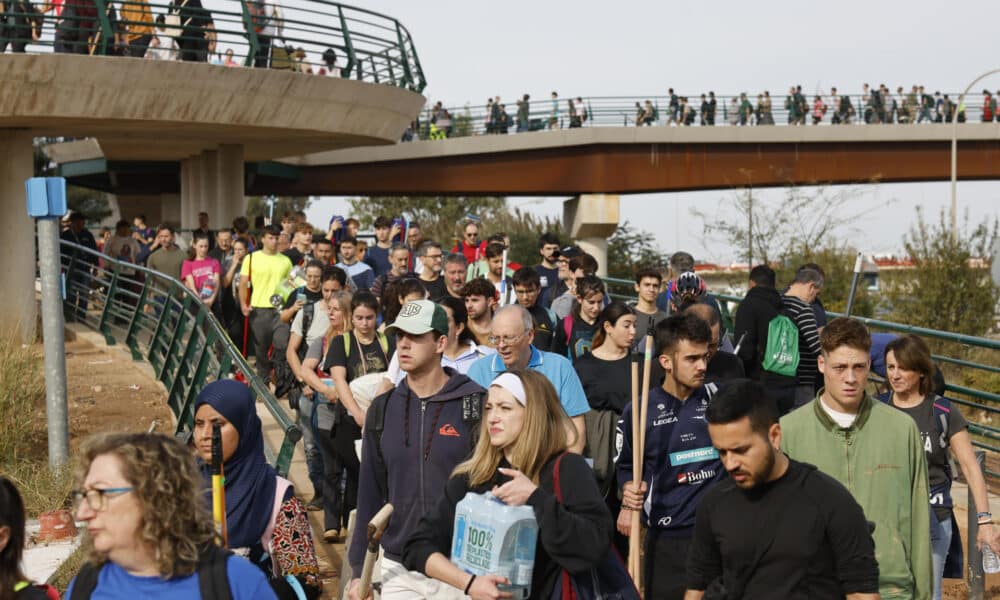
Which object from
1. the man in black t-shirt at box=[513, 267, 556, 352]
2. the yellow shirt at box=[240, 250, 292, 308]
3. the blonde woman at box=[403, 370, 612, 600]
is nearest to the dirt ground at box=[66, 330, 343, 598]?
the yellow shirt at box=[240, 250, 292, 308]

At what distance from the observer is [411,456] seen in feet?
17.6

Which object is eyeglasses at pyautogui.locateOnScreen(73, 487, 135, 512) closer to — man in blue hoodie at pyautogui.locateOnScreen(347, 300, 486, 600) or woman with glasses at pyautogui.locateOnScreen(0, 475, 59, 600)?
woman with glasses at pyautogui.locateOnScreen(0, 475, 59, 600)

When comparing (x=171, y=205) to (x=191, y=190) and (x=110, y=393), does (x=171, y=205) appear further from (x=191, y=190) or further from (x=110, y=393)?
(x=110, y=393)

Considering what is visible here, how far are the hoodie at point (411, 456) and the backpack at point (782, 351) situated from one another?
4.66 meters

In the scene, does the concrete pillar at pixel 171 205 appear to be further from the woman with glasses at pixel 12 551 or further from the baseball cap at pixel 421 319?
the woman with glasses at pixel 12 551

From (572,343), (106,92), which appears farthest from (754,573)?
(106,92)

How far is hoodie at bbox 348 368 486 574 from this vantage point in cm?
530

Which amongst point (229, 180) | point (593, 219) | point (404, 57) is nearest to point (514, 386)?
point (404, 57)

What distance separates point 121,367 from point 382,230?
470 cm

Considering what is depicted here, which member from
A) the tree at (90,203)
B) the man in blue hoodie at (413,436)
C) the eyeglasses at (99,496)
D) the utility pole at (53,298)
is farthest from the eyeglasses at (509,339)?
the tree at (90,203)

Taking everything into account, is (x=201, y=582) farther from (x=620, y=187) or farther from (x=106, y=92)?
(x=620, y=187)

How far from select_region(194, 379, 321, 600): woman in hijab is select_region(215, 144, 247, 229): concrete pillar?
2282cm

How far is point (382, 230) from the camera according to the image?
52.2 ft

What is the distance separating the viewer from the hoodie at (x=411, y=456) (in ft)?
17.4
